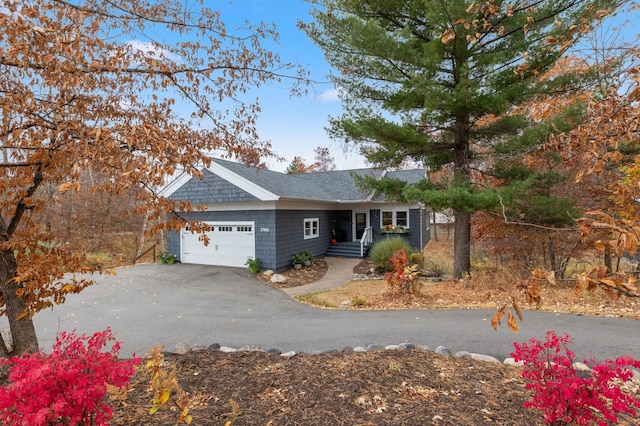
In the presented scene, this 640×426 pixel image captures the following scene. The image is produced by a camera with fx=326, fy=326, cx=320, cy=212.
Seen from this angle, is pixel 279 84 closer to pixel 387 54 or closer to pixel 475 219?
pixel 387 54

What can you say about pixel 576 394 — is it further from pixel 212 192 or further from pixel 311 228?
pixel 311 228

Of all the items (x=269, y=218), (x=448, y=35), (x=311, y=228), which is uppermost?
(x=448, y=35)

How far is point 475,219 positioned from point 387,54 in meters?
6.22

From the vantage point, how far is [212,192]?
44.3 feet

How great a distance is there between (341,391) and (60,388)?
7.64ft

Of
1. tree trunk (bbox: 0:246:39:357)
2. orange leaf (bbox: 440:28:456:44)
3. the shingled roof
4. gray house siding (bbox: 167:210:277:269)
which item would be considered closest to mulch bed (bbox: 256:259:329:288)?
gray house siding (bbox: 167:210:277:269)

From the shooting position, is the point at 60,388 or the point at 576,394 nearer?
the point at 60,388

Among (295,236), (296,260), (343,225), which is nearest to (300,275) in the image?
(296,260)

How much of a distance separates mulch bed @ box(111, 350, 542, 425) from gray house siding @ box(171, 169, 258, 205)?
9.05 metres

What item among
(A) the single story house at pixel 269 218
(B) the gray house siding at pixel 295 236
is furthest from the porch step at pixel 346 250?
(B) the gray house siding at pixel 295 236

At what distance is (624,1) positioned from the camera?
6164 mm

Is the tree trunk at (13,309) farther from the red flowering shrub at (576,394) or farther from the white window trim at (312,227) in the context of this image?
the white window trim at (312,227)

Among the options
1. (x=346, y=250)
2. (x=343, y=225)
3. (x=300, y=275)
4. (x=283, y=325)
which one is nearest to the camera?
(x=283, y=325)

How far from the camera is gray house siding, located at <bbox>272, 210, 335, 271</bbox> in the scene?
12742 millimetres
